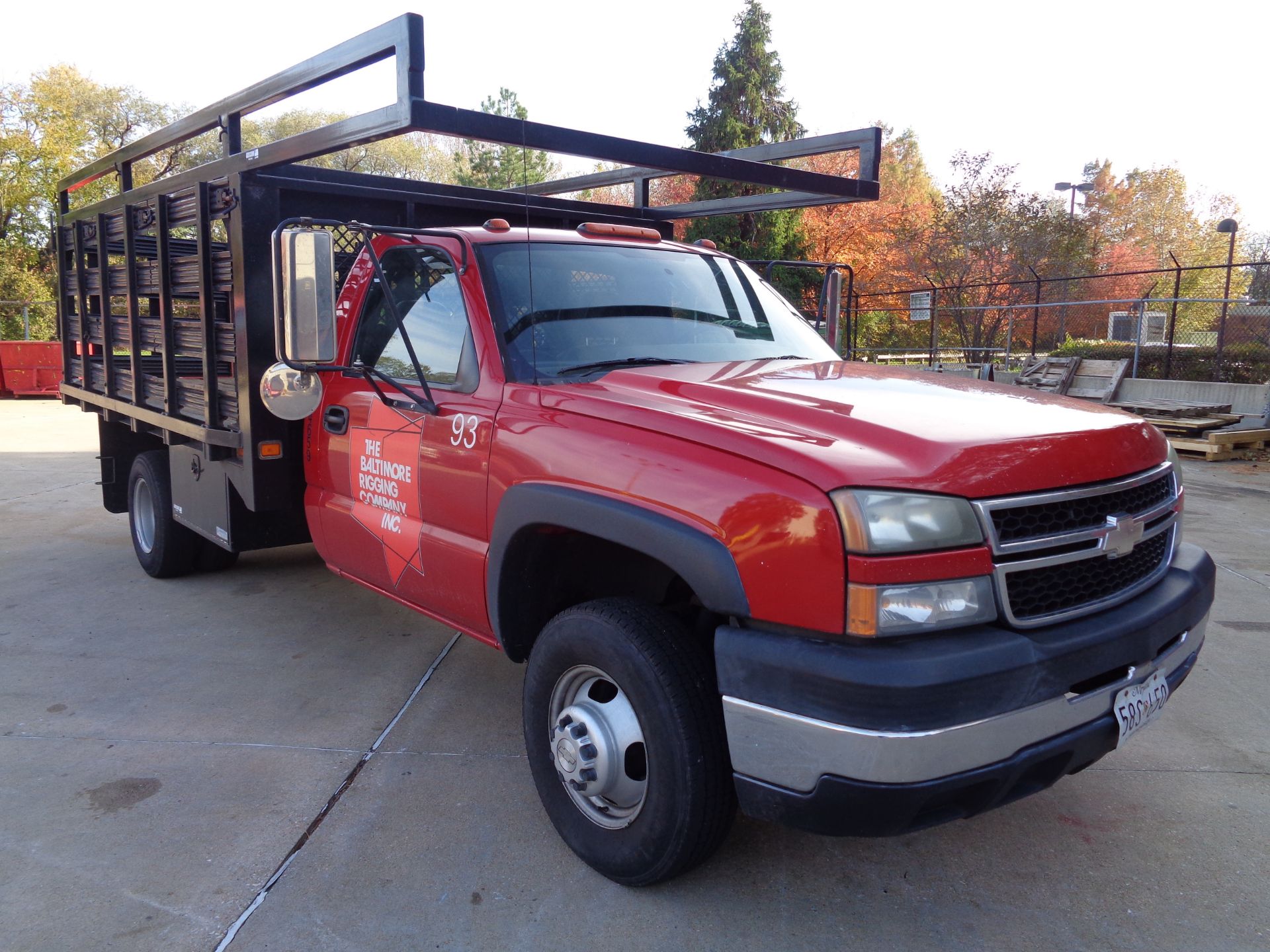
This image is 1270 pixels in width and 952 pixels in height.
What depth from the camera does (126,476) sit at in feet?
22.0

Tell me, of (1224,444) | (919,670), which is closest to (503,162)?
(919,670)

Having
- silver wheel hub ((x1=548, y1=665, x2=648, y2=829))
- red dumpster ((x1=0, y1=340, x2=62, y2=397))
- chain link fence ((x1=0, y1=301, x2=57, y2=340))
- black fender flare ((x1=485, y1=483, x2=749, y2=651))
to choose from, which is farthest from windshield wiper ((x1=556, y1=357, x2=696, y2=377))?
chain link fence ((x1=0, y1=301, x2=57, y2=340))

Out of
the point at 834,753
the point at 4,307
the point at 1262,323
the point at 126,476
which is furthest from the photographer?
the point at 4,307

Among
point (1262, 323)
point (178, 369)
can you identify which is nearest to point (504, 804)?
point (178, 369)

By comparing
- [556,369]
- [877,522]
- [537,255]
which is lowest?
[877,522]

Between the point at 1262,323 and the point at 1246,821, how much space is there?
1542cm

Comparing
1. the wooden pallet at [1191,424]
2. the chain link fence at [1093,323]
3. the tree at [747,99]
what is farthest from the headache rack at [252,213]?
the tree at [747,99]

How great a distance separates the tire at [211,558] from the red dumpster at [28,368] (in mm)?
16316

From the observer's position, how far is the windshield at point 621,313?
3305 millimetres

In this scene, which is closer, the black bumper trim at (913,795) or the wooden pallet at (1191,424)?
the black bumper trim at (913,795)

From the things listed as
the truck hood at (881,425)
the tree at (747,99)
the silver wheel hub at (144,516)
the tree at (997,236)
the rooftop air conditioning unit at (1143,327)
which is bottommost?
the silver wheel hub at (144,516)

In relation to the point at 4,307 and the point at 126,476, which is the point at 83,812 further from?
the point at 4,307

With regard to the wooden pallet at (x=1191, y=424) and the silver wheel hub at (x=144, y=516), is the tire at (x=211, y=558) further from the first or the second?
the wooden pallet at (x=1191, y=424)

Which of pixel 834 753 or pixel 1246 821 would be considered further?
pixel 1246 821
